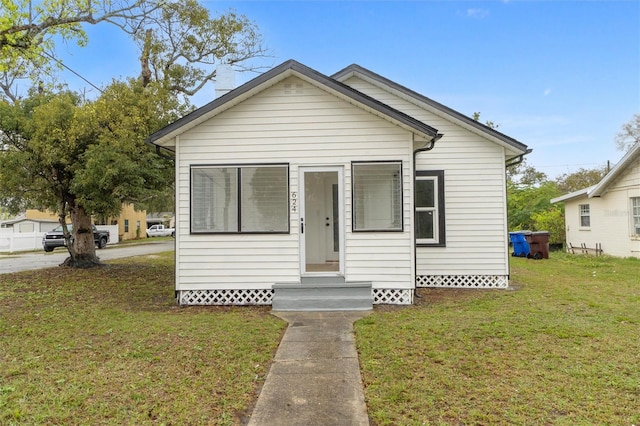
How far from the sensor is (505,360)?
3.84 m

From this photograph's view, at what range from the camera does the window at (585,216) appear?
15487 millimetres

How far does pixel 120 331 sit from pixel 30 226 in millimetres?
30417

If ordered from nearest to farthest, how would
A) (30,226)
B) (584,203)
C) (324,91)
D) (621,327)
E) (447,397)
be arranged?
(447,397) < (621,327) < (324,91) < (584,203) < (30,226)

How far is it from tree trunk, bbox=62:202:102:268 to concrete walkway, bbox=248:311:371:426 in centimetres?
911

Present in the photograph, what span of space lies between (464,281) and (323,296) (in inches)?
141

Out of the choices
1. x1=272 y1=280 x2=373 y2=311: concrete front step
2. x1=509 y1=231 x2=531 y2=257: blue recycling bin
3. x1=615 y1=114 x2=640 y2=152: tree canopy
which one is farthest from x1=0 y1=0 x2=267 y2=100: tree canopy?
x1=615 y1=114 x2=640 y2=152: tree canopy

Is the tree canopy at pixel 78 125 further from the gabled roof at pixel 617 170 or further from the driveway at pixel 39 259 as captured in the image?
the gabled roof at pixel 617 170

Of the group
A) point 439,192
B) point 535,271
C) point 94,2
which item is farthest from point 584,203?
point 94,2

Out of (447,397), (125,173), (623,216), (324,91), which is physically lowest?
(447,397)

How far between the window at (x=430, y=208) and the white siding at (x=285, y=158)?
6.43 ft

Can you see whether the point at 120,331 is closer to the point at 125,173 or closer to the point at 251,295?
the point at 251,295

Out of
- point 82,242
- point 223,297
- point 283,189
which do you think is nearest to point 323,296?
point 223,297

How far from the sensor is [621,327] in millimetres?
4906

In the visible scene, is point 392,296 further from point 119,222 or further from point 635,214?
point 119,222
